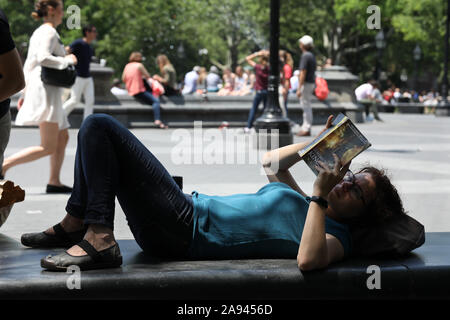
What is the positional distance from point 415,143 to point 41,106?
27.6 ft

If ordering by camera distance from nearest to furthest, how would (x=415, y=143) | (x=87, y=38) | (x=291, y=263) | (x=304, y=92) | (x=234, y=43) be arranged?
1. (x=291, y=263)
2. (x=87, y=38)
3. (x=415, y=143)
4. (x=304, y=92)
5. (x=234, y=43)

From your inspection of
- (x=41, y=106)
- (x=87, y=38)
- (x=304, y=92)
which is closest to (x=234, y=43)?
(x=304, y=92)

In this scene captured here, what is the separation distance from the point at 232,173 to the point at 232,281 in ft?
18.8

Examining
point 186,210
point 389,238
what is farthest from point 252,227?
point 389,238

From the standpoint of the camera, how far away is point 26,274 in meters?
3.12

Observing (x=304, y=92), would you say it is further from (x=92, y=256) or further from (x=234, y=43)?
(x=234, y=43)

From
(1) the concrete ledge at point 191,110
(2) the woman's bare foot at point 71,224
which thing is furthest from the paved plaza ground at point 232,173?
(1) the concrete ledge at point 191,110

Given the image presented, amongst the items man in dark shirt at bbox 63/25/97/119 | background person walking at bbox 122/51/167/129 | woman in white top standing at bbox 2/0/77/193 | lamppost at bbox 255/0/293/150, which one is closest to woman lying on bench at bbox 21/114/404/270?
woman in white top standing at bbox 2/0/77/193

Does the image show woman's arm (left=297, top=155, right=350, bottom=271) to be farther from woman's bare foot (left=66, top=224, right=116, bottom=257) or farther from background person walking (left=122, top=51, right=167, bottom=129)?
background person walking (left=122, top=51, right=167, bottom=129)

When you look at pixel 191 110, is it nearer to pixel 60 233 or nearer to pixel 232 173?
pixel 232 173

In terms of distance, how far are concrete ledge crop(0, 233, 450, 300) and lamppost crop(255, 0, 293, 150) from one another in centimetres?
858

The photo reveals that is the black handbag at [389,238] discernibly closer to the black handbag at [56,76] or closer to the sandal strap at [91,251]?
the sandal strap at [91,251]

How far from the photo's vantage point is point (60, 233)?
3.69 meters

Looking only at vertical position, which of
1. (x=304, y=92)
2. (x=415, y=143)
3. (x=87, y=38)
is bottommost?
(x=415, y=143)
